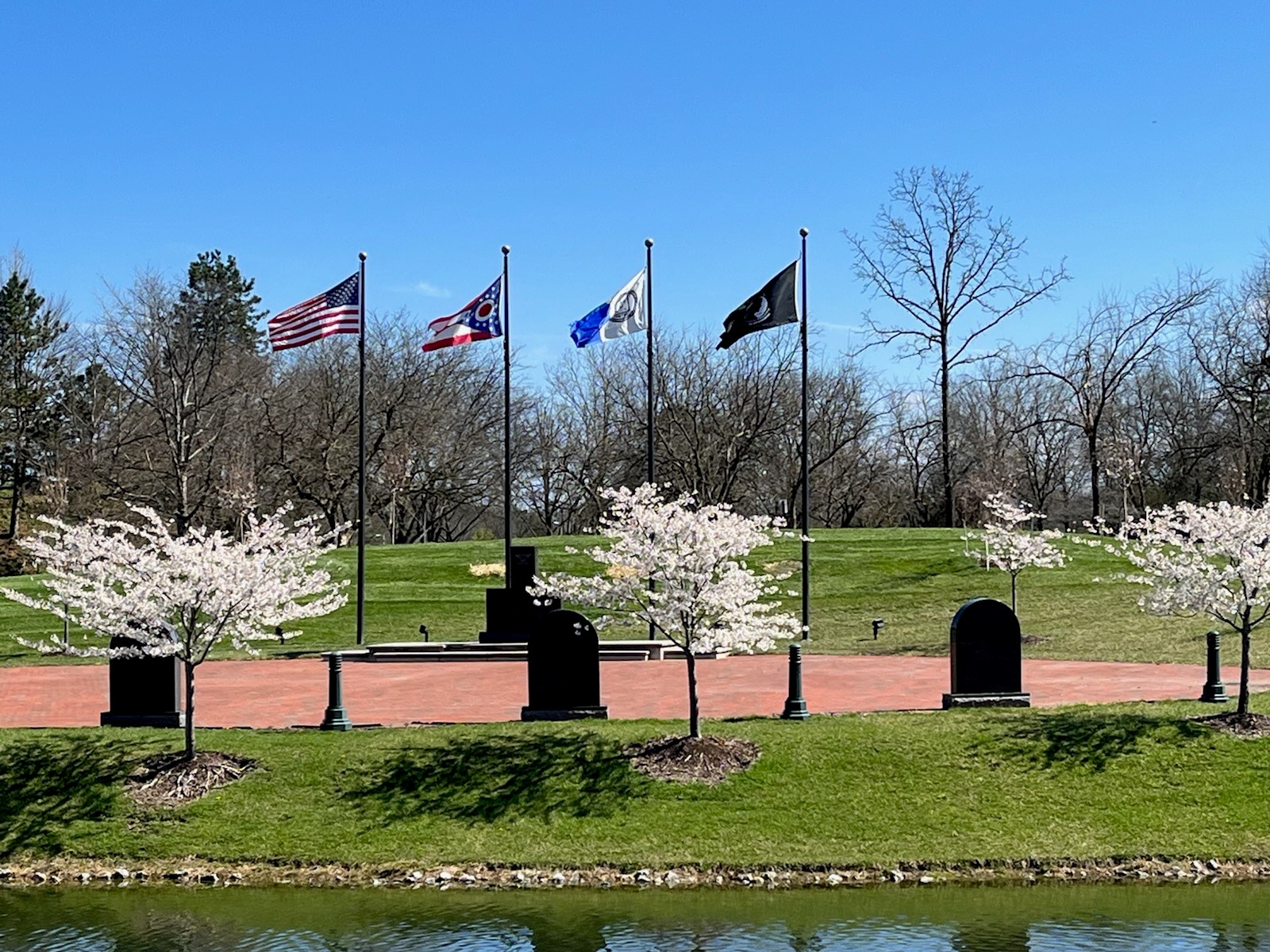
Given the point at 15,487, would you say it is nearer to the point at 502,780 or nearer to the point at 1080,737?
the point at 502,780

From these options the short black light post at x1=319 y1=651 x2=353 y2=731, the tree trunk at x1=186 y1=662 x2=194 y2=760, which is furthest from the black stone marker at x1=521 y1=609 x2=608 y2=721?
the tree trunk at x1=186 y1=662 x2=194 y2=760

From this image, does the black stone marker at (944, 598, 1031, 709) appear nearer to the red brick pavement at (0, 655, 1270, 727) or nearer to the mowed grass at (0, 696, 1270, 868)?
the red brick pavement at (0, 655, 1270, 727)

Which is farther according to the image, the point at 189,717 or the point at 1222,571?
the point at 1222,571

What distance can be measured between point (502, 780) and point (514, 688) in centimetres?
678

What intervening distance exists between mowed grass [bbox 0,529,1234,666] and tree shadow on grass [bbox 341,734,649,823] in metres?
12.9

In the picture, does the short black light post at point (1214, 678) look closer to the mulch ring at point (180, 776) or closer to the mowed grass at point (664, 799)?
the mowed grass at point (664, 799)

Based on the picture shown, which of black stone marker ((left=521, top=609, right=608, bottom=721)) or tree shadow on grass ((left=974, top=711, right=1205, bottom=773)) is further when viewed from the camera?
black stone marker ((left=521, top=609, right=608, bottom=721))

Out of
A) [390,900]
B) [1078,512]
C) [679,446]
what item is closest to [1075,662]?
[390,900]

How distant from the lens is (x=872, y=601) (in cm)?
3303

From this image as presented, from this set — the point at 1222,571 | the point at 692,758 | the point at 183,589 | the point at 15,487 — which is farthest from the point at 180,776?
the point at 15,487

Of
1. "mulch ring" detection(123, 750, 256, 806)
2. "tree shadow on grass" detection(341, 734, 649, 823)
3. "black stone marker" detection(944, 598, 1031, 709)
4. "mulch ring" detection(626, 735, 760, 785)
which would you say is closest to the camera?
"tree shadow on grass" detection(341, 734, 649, 823)

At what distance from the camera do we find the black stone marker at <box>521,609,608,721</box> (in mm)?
15852

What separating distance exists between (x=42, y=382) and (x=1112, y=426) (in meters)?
48.9

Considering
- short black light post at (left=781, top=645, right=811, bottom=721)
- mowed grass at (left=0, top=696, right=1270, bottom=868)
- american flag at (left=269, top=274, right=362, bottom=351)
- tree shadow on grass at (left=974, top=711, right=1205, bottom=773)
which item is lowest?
mowed grass at (left=0, top=696, right=1270, bottom=868)
